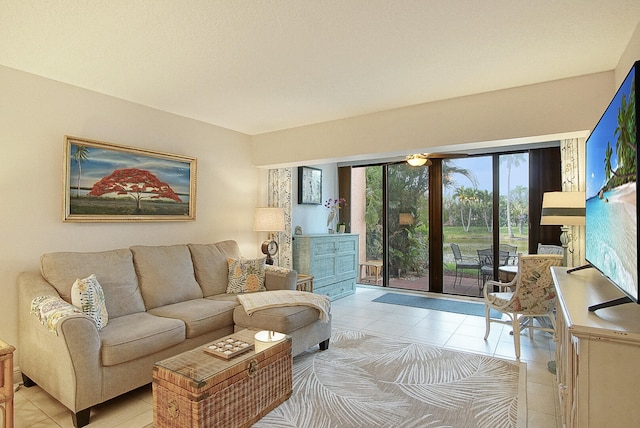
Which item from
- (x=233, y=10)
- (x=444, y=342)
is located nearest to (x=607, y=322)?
(x=233, y=10)

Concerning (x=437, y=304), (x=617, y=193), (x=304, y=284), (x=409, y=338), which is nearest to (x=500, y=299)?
(x=409, y=338)

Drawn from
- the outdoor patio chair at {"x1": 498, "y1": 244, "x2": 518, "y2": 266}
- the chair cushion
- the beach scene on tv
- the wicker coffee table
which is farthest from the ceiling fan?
the wicker coffee table

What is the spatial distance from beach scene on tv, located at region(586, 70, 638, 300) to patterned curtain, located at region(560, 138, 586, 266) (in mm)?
1566

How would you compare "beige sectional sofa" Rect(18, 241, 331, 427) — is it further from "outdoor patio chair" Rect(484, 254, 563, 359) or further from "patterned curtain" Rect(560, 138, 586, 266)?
"patterned curtain" Rect(560, 138, 586, 266)

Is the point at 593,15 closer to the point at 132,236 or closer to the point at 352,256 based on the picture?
the point at 132,236

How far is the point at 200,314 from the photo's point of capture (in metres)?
2.92

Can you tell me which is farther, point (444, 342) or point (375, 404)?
point (444, 342)

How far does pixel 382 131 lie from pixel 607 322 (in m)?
2.94

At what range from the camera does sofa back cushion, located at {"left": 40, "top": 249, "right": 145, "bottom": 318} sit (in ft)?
8.77

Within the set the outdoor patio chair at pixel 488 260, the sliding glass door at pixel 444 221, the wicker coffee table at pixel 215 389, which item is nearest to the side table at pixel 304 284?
the wicker coffee table at pixel 215 389

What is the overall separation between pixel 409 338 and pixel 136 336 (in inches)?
104

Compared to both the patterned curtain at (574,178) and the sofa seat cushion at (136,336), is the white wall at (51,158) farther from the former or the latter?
the patterned curtain at (574,178)

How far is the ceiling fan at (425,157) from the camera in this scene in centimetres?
527

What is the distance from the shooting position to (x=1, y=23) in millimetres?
2102
